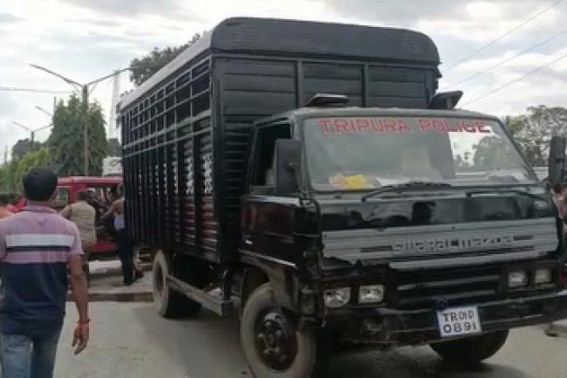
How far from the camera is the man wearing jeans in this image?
12.9ft

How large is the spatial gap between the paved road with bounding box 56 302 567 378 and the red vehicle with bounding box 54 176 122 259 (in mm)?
4463

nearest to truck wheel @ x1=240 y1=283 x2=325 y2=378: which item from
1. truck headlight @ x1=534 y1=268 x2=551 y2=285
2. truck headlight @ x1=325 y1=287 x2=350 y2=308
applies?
truck headlight @ x1=325 y1=287 x2=350 y2=308

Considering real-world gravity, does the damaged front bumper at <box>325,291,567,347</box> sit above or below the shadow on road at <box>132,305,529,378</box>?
above

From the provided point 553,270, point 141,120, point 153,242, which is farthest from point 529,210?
point 141,120

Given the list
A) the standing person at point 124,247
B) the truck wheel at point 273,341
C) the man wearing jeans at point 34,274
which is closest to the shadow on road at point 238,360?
the truck wheel at point 273,341

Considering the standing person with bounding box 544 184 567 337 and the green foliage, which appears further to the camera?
the green foliage

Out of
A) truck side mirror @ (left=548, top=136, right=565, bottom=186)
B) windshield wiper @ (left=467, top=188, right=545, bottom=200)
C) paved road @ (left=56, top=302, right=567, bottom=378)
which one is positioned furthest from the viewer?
paved road @ (left=56, top=302, right=567, bottom=378)

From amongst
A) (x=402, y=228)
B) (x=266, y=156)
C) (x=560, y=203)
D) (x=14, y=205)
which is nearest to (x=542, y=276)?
(x=402, y=228)

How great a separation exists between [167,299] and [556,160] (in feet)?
15.9

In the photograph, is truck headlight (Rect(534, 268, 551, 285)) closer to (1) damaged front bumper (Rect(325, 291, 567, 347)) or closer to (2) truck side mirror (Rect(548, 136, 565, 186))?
(1) damaged front bumper (Rect(325, 291, 567, 347))

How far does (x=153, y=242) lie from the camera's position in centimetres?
876

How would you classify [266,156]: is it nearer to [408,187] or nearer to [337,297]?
[408,187]

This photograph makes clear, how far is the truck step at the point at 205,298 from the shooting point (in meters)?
6.27

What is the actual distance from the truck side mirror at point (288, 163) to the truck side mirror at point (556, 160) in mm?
2119
